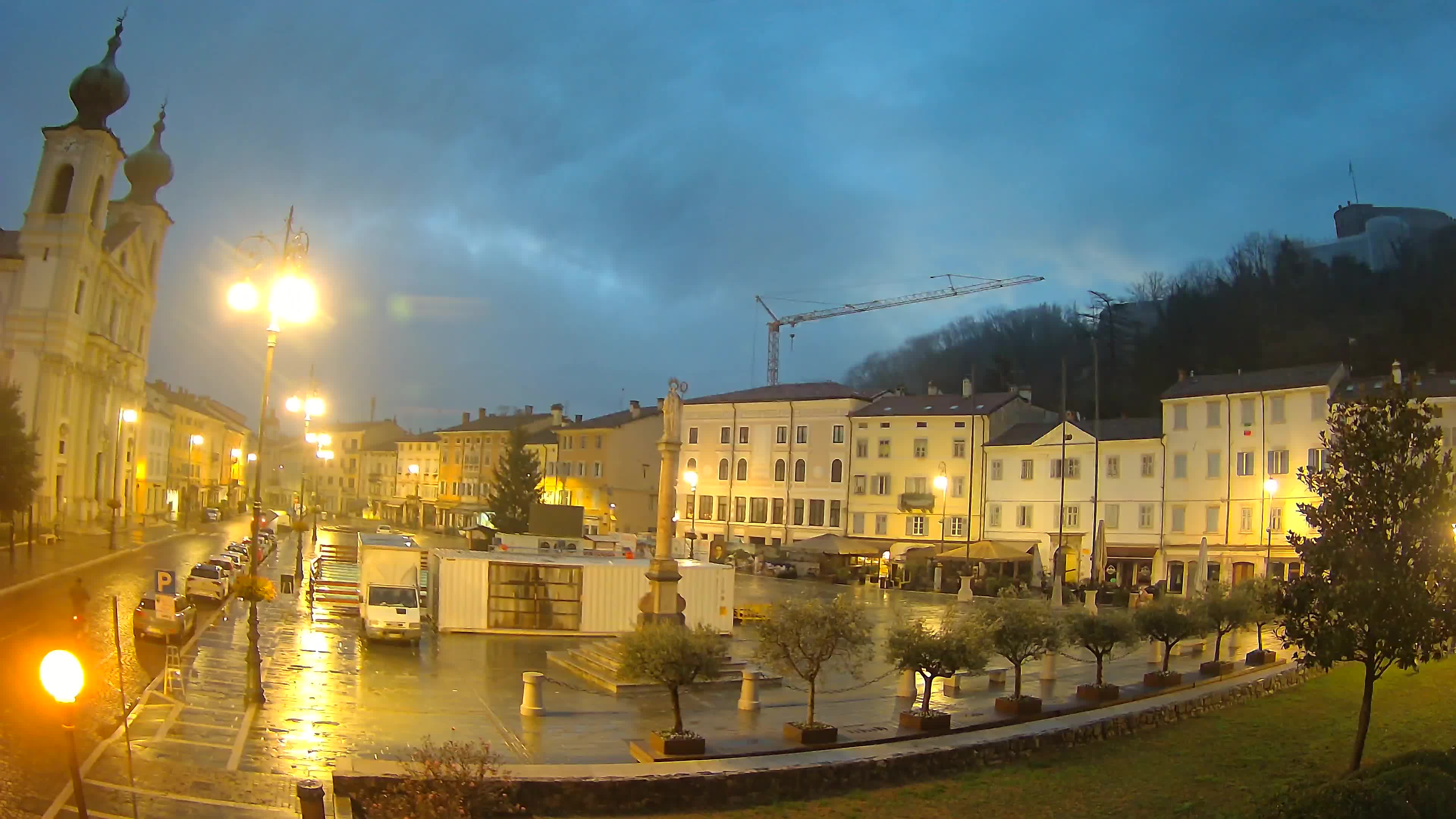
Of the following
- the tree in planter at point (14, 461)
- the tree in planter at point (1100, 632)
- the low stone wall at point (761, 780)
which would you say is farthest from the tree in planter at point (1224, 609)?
the tree in planter at point (14, 461)

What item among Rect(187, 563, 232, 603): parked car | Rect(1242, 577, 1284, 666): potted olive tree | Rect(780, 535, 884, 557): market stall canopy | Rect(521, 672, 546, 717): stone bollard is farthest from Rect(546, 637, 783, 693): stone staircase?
Rect(780, 535, 884, 557): market stall canopy

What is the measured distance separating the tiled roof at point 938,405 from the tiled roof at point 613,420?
69.5ft

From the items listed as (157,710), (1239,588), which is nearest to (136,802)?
(157,710)

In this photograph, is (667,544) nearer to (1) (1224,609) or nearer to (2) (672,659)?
(2) (672,659)

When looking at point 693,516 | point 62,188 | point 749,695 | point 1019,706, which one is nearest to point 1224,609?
point 1019,706

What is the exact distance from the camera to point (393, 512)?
121 meters

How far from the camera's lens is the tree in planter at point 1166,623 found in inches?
862

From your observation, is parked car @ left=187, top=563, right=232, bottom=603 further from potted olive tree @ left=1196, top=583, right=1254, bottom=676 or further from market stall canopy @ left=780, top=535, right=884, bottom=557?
market stall canopy @ left=780, top=535, right=884, bottom=557

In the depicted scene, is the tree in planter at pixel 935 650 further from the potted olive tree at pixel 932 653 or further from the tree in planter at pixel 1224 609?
the tree in planter at pixel 1224 609

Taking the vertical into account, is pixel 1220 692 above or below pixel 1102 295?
below

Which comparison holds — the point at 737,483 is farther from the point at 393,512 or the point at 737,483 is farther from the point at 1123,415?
the point at 393,512

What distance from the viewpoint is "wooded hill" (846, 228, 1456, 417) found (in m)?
69.1

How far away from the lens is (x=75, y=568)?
39.0 metres

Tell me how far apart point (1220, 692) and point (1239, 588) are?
5782mm
